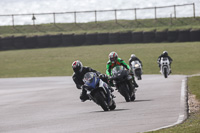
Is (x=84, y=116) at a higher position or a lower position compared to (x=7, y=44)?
lower

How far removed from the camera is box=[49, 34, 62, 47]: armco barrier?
4481cm

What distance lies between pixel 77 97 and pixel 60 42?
27024 millimetres

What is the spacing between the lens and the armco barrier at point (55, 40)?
4481 centimetres

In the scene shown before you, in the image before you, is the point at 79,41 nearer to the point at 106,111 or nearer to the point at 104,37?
the point at 104,37

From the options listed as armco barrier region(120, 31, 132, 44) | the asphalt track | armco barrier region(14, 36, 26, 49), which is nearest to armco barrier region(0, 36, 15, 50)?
armco barrier region(14, 36, 26, 49)

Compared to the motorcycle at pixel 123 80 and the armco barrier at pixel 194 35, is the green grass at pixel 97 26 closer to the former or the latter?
the armco barrier at pixel 194 35

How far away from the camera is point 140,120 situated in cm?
1048

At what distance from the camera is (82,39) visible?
4456cm

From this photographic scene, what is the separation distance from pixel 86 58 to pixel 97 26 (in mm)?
13849

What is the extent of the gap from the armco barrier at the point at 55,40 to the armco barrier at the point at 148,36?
670 centimetres

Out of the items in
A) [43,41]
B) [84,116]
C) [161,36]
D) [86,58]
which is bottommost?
[84,116]

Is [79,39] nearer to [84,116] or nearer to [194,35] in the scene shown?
[194,35]

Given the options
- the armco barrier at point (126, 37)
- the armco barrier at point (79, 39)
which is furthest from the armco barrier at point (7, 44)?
the armco barrier at point (126, 37)

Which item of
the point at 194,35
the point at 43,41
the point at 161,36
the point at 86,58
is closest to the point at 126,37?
the point at 161,36
